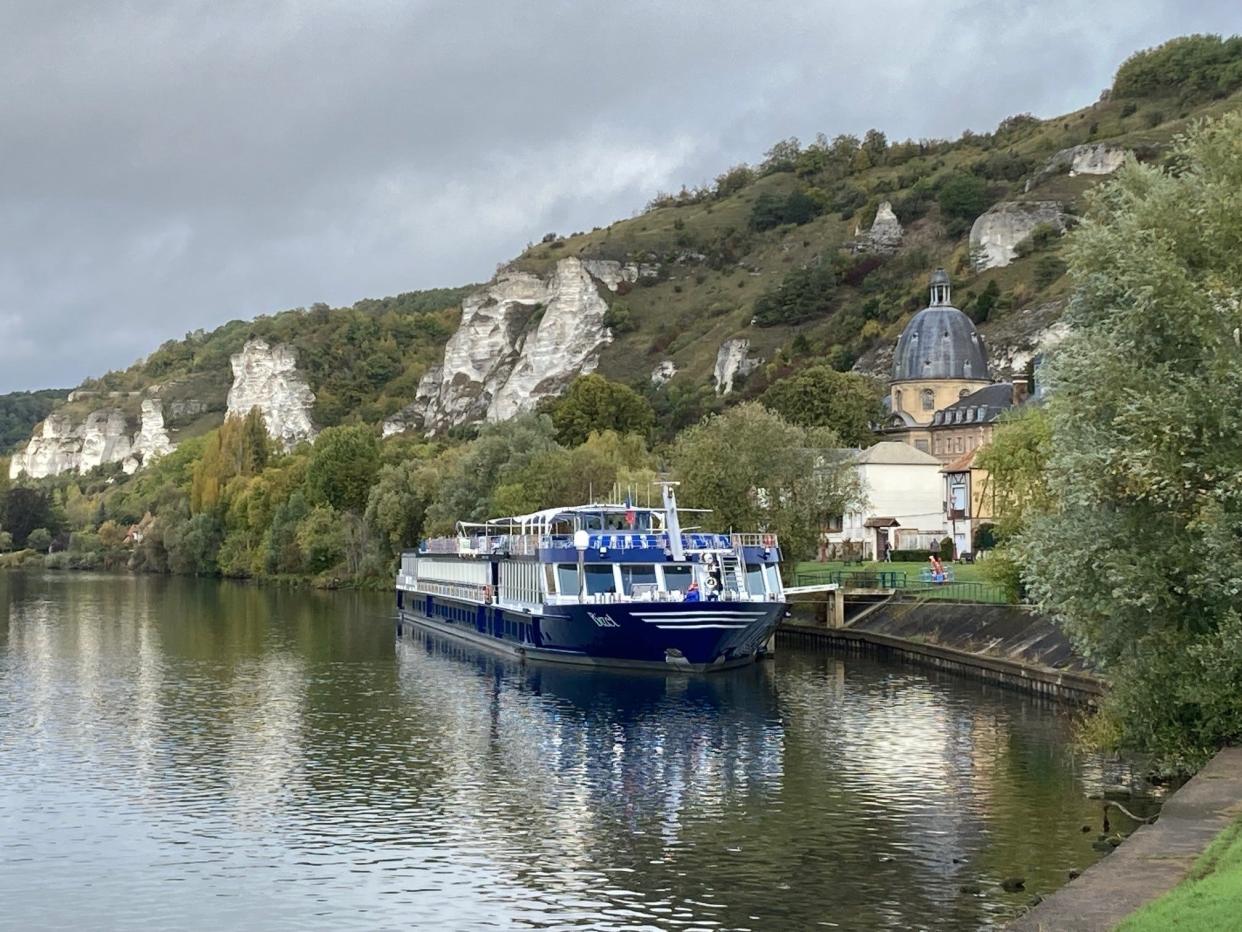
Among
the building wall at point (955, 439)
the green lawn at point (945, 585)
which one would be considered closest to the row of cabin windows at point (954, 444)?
the building wall at point (955, 439)

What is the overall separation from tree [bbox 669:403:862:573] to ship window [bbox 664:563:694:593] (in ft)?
59.6

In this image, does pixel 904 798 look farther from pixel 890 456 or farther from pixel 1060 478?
pixel 890 456

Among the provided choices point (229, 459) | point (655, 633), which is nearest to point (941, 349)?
point (229, 459)

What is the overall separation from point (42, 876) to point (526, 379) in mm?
172695

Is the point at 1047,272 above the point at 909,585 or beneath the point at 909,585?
above

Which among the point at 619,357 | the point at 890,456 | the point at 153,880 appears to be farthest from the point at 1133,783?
the point at 619,357

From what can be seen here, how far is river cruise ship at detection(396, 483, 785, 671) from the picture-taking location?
52688 mm

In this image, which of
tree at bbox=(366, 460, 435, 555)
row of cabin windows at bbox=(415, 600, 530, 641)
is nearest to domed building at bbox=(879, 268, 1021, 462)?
tree at bbox=(366, 460, 435, 555)

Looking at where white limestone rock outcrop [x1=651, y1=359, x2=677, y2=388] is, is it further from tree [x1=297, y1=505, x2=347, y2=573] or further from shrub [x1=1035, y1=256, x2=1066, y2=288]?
tree [x1=297, y1=505, x2=347, y2=573]

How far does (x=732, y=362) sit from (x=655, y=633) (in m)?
124

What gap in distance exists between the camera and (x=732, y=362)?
175m

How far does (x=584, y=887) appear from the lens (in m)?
24.9

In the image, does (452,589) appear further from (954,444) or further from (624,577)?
(954,444)

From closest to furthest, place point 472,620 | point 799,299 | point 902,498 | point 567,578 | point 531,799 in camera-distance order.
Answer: point 531,799 → point 567,578 → point 472,620 → point 902,498 → point 799,299
